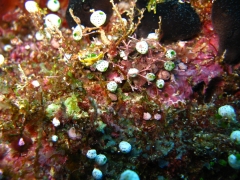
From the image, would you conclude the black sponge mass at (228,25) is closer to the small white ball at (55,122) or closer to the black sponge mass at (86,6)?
the black sponge mass at (86,6)

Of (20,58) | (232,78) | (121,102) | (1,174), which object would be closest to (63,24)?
(20,58)

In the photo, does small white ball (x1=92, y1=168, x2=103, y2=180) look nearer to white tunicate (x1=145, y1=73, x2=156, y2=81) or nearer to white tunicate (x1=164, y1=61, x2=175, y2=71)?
white tunicate (x1=145, y1=73, x2=156, y2=81)

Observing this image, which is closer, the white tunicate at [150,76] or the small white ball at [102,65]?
the small white ball at [102,65]

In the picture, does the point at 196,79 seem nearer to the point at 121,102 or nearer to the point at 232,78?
the point at 232,78

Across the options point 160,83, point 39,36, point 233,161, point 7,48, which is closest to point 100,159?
point 160,83

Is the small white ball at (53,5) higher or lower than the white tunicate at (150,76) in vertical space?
higher

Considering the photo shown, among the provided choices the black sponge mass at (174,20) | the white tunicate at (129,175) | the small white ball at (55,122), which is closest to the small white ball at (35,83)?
the small white ball at (55,122)

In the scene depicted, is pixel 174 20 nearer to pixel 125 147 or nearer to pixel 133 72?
pixel 133 72
